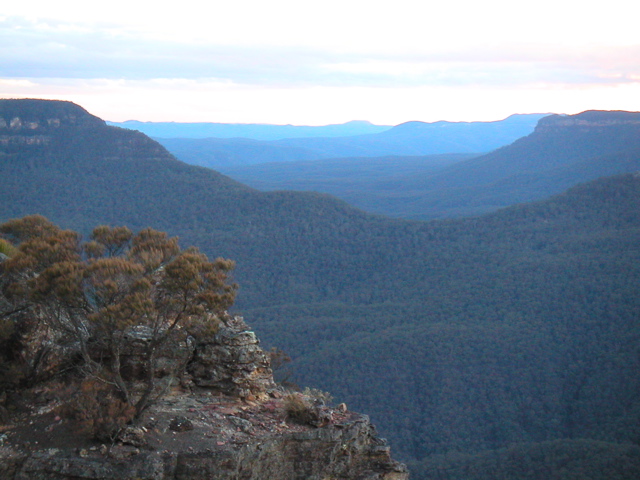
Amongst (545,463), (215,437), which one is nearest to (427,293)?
(545,463)

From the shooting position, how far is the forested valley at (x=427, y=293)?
1527 inches

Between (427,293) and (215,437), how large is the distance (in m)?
54.9

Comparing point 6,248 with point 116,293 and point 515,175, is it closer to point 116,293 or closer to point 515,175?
point 116,293

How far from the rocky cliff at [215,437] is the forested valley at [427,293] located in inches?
469

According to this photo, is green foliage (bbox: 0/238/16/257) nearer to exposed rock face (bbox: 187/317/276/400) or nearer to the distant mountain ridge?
exposed rock face (bbox: 187/317/276/400)

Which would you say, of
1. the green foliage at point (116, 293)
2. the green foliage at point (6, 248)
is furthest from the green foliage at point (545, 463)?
the green foliage at point (6, 248)

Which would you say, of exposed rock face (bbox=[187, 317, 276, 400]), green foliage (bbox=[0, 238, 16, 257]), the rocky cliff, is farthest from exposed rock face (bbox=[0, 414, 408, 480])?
green foliage (bbox=[0, 238, 16, 257])

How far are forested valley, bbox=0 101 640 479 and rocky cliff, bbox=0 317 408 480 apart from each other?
11920mm

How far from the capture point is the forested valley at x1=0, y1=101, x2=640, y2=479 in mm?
38781

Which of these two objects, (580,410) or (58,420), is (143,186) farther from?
(58,420)

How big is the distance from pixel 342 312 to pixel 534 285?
63.3 ft

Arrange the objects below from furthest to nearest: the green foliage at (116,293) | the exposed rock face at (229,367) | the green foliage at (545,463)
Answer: the green foliage at (545,463)
the exposed rock face at (229,367)
the green foliage at (116,293)

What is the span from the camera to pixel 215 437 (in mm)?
10188

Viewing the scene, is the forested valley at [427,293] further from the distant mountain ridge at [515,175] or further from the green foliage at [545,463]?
the distant mountain ridge at [515,175]
